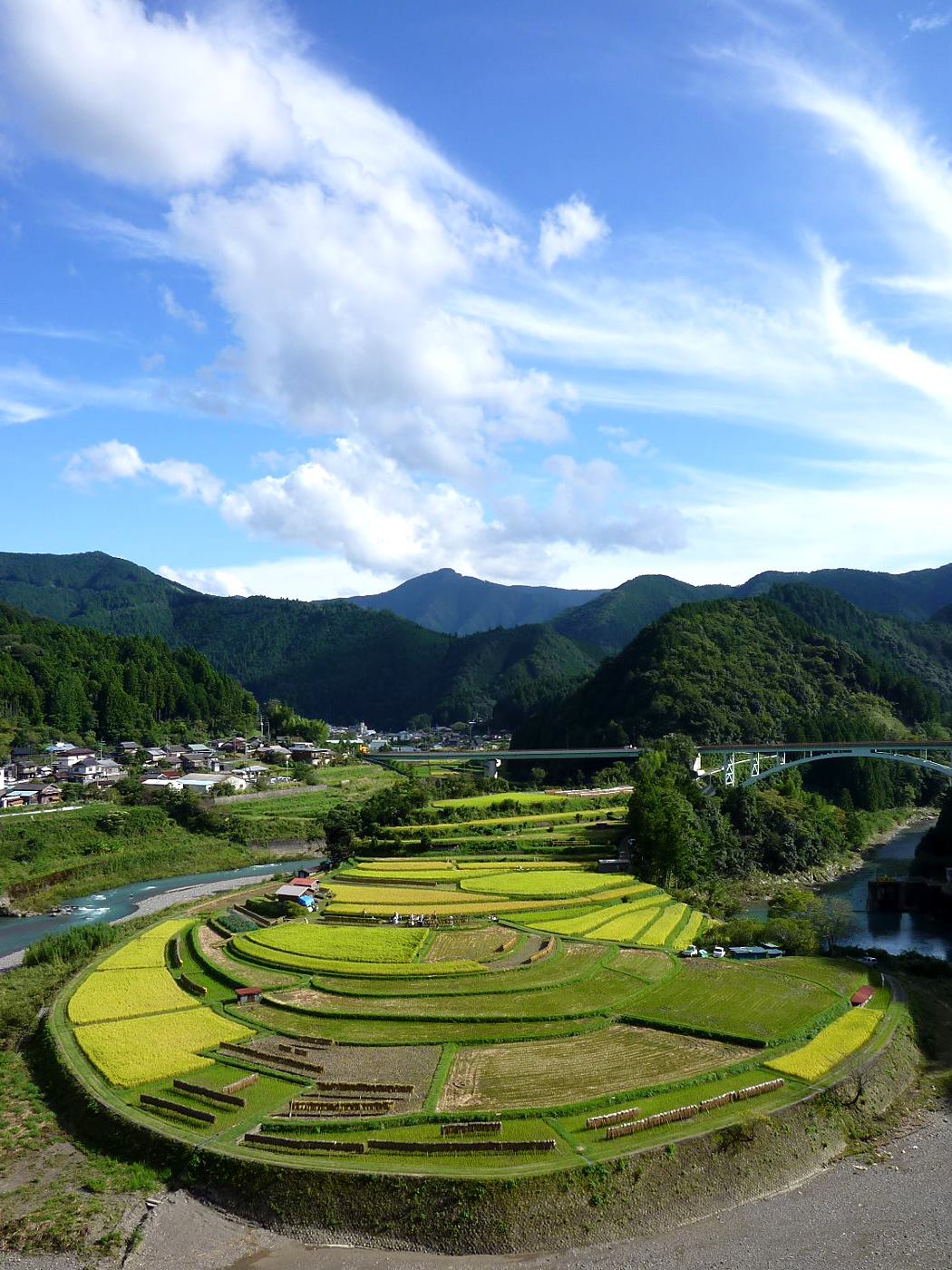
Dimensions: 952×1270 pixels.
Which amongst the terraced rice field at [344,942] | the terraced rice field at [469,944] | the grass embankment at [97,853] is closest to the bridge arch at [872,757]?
the terraced rice field at [469,944]

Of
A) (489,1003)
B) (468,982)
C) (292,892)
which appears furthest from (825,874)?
(489,1003)

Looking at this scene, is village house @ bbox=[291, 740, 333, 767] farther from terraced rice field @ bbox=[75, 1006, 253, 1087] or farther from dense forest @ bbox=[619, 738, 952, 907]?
terraced rice field @ bbox=[75, 1006, 253, 1087]

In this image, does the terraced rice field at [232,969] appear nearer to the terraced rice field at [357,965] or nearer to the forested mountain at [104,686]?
the terraced rice field at [357,965]

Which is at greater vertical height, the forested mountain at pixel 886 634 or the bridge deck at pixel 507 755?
the forested mountain at pixel 886 634

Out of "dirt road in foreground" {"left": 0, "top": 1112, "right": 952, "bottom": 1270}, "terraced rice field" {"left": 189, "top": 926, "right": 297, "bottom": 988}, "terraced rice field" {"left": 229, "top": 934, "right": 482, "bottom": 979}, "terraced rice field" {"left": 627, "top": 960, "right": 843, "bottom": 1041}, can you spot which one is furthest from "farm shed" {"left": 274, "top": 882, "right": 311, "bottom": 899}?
"dirt road in foreground" {"left": 0, "top": 1112, "right": 952, "bottom": 1270}

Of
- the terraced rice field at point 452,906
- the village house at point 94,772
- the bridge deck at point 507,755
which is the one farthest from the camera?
the bridge deck at point 507,755

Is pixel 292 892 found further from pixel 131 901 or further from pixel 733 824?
pixel 733 824


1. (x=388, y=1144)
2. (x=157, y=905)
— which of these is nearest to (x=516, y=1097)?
(x=388, y=1144)

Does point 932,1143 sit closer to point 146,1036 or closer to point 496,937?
point 496,937
